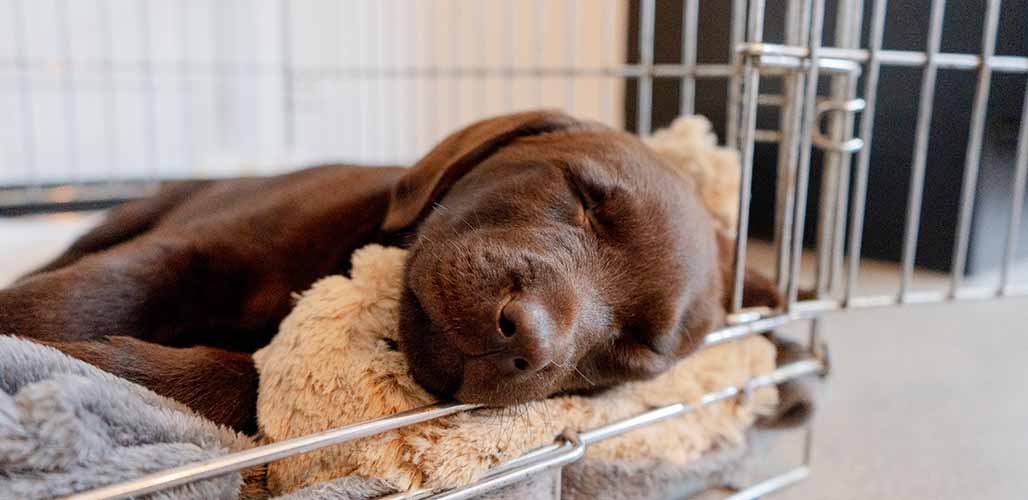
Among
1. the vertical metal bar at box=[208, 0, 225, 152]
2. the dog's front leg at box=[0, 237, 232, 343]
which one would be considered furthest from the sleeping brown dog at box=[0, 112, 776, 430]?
the vertical metal bar at box=[208, 0, 225, 152]

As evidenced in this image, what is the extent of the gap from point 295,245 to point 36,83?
89.4 inches

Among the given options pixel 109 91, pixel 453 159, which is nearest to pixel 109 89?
pixel 109 91

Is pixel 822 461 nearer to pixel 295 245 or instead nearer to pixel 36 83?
pixel 295 245

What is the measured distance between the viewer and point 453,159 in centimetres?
105

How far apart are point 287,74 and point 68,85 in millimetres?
767

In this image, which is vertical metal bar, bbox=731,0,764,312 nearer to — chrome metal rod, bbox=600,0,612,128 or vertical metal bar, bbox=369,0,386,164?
chrome metal rod, bbox=600,0,612,128

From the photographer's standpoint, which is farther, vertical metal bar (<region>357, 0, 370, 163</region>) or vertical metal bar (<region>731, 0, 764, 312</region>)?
vertical metal bar (<region>357, 0, 370, 163</region>)

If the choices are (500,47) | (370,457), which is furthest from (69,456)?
(500,47)

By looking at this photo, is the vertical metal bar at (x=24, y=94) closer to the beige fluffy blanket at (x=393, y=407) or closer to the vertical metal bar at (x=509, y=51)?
the vertical metal bar at (x=509, y=51)

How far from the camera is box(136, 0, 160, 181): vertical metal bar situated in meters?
3.00

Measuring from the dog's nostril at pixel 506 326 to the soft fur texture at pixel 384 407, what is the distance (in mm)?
131

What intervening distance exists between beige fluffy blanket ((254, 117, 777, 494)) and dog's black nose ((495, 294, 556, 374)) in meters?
0.11

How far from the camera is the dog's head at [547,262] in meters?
0.76

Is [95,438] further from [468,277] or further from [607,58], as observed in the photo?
[607,58]
